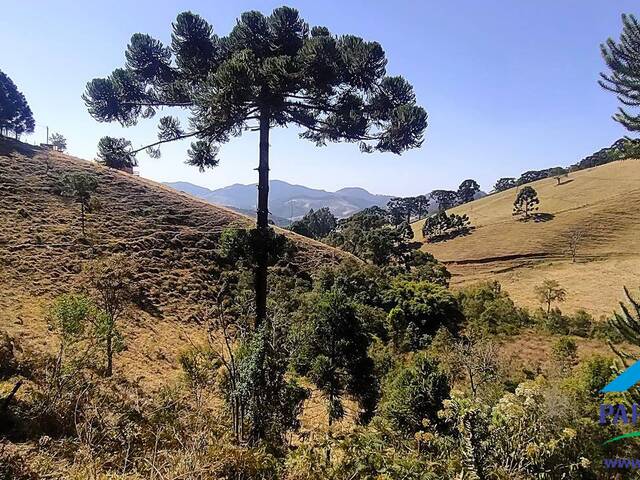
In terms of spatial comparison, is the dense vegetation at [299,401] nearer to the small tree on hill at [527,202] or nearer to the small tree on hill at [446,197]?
the small tree on hill at [527,202]

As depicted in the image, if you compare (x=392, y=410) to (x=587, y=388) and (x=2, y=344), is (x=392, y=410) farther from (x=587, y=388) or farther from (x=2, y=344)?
(x=2, y=344)

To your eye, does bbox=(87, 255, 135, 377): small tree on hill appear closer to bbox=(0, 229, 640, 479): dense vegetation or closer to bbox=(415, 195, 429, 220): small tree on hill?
bbox=(0, 229, 640, 479): dense vegetation

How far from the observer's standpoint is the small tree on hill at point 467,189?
417 ft

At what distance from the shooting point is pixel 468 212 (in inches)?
4031

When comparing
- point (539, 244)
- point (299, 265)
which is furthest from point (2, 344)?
point (539, 244)

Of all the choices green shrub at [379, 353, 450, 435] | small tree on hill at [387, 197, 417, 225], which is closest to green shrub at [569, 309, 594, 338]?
green shrub at [379, 353, 450, 435]

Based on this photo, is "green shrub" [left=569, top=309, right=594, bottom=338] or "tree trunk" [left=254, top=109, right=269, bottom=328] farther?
"green shrub" [left=569, top=309, right=594, bottom=338]

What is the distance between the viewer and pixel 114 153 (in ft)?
28.7

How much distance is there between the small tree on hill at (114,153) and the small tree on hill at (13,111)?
61.9 m

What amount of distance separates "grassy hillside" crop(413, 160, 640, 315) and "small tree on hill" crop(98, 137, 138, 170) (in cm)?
4354

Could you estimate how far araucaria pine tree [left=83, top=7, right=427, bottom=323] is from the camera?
7.92 metres

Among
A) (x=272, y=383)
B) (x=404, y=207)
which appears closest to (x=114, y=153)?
(x=272, y=383)

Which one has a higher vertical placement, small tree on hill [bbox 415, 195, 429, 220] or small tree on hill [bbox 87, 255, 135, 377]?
small tree on hill [bbox 415, 195, 429, 220]

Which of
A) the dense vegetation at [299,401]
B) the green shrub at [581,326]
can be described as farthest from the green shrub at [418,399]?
the green shrub at [581,326]
